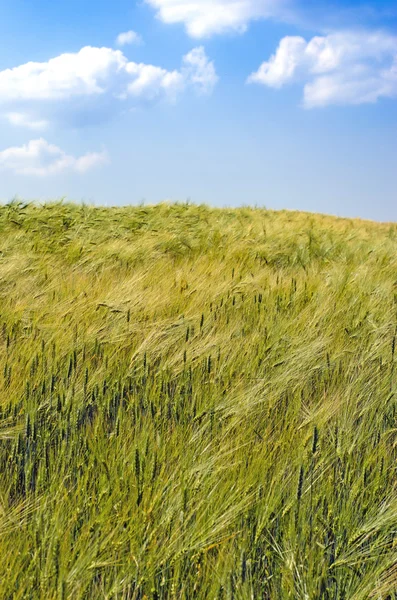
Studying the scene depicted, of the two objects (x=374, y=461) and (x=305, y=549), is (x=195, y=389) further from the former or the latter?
(x=305, y=549)

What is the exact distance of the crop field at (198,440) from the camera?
1214 millimetres

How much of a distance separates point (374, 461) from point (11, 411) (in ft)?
3.80

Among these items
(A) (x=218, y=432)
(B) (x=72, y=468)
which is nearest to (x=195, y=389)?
(A) (x=218, y=432)

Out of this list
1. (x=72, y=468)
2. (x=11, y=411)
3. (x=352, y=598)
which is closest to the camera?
(x=352, y=598)

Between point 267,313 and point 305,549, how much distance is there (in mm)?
1645

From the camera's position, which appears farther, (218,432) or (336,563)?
(218,432)

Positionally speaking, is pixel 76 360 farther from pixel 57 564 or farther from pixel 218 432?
pixel 57 564

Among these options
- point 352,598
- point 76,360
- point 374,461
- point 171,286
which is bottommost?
point 352,598

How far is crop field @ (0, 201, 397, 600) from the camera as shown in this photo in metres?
1.21

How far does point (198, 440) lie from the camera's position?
1.64 m

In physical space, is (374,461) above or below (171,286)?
below

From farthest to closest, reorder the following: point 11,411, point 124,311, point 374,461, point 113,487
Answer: point 124,311
point 11,411
point 374,461
point 113,487

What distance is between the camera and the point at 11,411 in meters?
1.90

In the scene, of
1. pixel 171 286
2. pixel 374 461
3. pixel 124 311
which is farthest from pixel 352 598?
pixel 171 286
